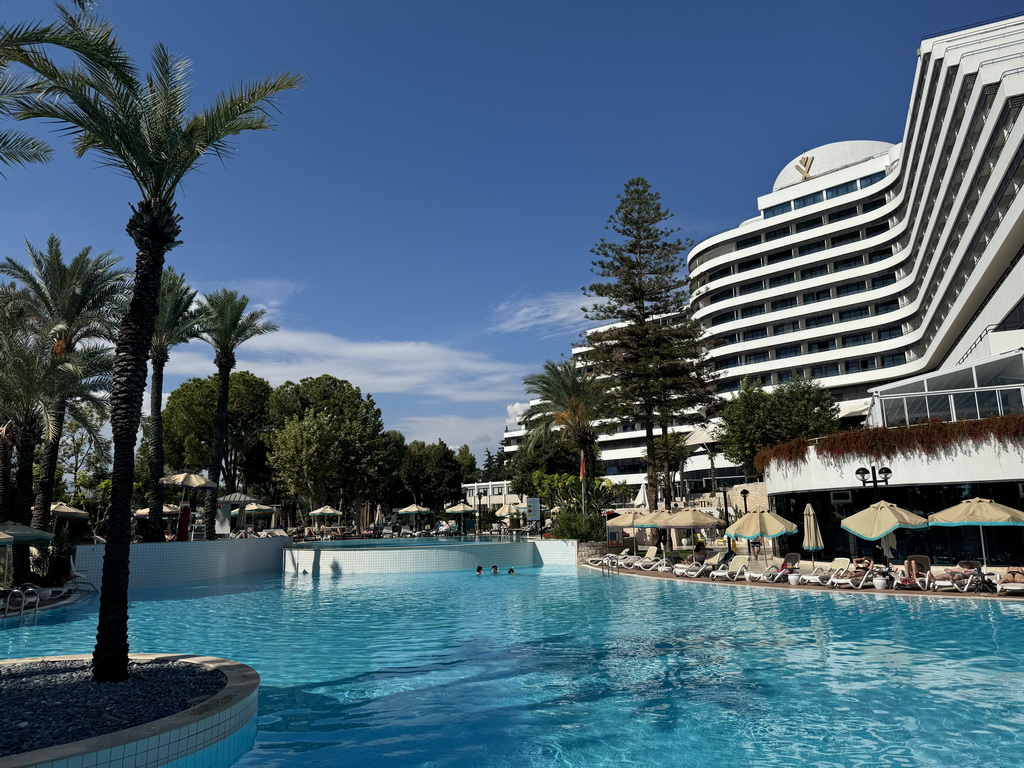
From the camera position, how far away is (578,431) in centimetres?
3709

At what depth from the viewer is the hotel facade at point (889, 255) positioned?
87.5 feet

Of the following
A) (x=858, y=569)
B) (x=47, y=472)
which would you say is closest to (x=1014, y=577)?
(x=858, y=569)

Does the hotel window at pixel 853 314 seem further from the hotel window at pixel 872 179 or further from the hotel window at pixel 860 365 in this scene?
the hotel window at pixel 872 179

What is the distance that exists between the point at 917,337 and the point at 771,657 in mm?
46984

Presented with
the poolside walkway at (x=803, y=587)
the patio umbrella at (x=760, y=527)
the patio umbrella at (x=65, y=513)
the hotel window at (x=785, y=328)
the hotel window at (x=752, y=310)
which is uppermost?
the hotel window at (x=752, y=310)

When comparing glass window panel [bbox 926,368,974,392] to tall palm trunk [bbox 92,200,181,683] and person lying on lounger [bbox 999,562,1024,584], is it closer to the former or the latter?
person lying on lounger [bbox 999,562,1024,584]

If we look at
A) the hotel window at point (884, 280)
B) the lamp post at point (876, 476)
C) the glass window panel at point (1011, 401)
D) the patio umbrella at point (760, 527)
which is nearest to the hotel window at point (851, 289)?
the hotel window at point (884, 280)

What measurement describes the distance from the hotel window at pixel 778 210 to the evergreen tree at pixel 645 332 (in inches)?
1170

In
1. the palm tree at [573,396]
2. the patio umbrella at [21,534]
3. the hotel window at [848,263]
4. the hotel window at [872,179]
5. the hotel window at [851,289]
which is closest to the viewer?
the patio umbrella at [21,534]

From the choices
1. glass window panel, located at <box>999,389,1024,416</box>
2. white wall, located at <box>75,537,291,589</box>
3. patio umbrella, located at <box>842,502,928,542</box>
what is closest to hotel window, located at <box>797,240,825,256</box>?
glass window panel, located at <box>999,389,1024,416</box>

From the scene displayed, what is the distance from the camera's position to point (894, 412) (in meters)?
23.2

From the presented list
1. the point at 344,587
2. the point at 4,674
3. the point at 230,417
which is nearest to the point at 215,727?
the point at 4,674

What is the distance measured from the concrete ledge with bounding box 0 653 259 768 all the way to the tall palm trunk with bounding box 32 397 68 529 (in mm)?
16110

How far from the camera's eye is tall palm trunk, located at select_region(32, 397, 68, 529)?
65.4ft
